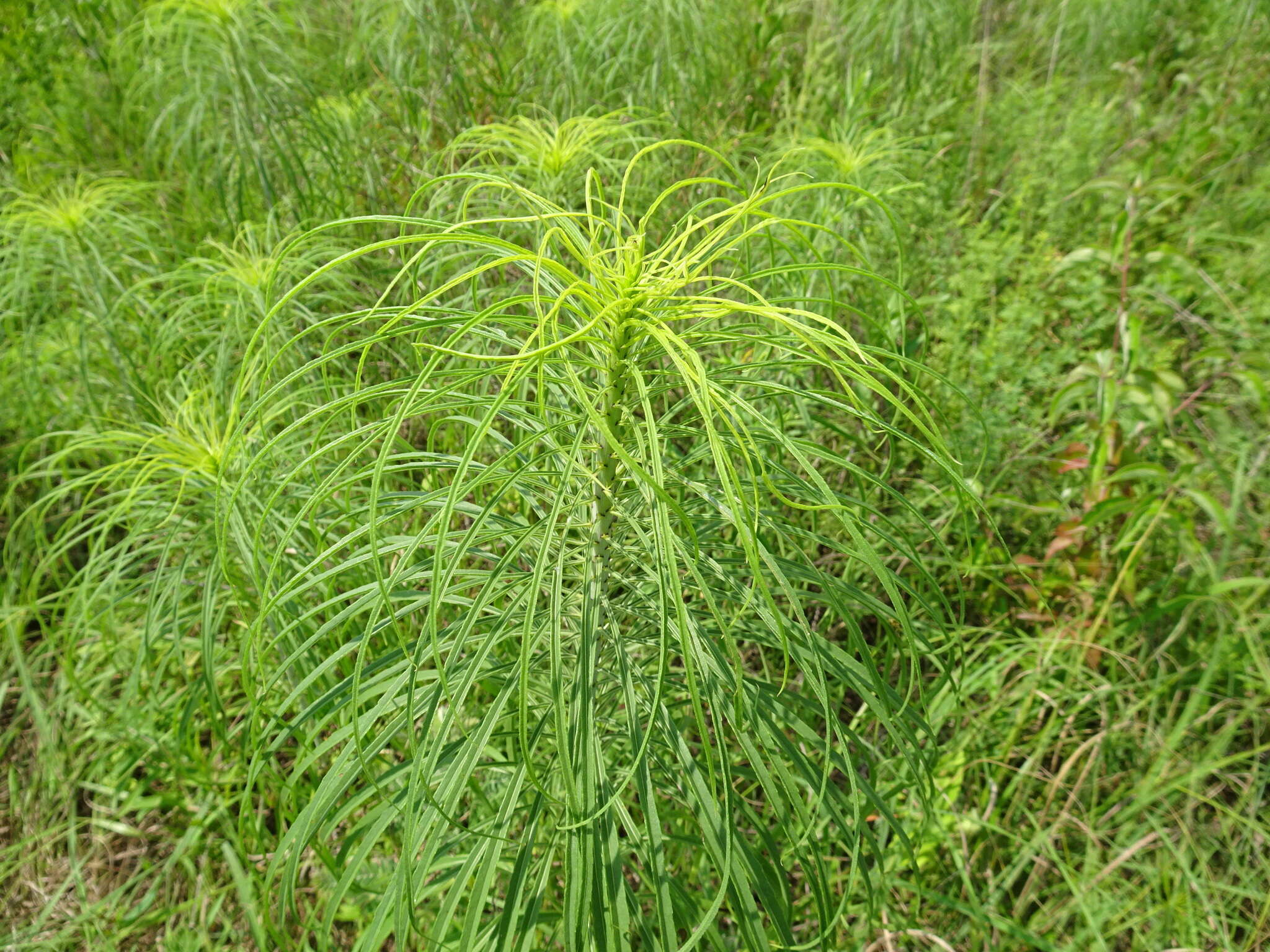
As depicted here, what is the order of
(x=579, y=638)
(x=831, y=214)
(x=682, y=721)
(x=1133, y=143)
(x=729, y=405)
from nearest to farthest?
(x=729, y=405), (x=579, y=638), (x=682, y=721), (x=831, y=214), (x=1133, y=143)

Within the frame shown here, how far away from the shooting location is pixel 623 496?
1050 millimetres

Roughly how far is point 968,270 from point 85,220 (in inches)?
88.0

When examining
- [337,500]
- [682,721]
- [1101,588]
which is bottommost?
[1101,588]

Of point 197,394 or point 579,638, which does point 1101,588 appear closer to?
point 579,638

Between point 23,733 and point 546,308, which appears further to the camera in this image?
point 23,733

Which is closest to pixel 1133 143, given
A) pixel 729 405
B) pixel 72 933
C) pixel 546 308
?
pixel 546 308

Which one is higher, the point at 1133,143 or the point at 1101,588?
the point at 1133,143

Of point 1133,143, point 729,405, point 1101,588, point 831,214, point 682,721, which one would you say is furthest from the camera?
point 1133,143

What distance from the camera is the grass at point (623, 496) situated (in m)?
0.92

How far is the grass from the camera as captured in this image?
0.92 m

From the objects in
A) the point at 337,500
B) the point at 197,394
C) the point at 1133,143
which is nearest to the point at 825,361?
the point at 337,500

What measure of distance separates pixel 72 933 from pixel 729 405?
2.12 meters

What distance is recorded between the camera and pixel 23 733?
222cm

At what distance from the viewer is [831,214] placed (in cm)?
183
